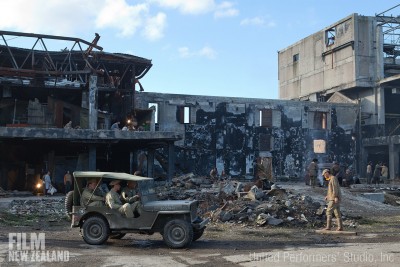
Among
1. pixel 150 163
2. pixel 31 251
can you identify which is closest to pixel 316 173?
pixel 150 163

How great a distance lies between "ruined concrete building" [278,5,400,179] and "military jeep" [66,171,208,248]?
102 feet

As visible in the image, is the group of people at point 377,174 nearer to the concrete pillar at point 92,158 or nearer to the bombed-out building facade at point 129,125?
the bombed-out building facade at point 129,125

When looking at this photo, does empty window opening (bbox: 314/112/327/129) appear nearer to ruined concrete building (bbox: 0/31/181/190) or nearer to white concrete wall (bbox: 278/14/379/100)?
white concrete wall (bbox: 278/14/379/100)

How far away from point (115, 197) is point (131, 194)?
1.21 ft

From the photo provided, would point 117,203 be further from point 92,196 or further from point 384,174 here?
point 384,174

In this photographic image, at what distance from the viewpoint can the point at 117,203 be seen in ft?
32.3

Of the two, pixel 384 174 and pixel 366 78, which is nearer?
pixel 384 174

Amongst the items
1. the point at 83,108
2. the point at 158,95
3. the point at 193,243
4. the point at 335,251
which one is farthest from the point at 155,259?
the point at 158,95

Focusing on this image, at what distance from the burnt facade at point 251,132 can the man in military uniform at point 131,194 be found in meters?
23.9

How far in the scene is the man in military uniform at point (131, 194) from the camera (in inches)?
384

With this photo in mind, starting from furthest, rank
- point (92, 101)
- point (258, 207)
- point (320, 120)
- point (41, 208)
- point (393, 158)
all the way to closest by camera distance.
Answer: point (320, 120) < point (393, 158) < point (92, 101) < point (41, 208) < point (258, 207)

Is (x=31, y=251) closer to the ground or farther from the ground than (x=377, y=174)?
closer to the ground

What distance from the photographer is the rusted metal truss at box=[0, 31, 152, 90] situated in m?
25.0

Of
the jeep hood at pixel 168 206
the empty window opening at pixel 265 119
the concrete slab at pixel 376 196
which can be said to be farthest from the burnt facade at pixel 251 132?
the jeep hood at pixel 168 206
